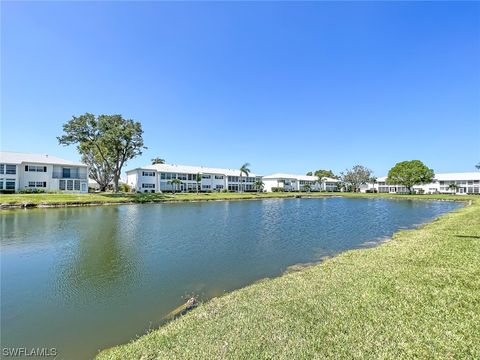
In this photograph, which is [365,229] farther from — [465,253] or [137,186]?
[137,186]

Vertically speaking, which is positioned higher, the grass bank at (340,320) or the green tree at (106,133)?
the green tree at (106,133)

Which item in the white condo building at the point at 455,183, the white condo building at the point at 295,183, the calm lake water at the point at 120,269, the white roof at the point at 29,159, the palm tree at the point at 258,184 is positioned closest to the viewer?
the calm lake water at the point at 120,269

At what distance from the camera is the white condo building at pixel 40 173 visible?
144 feet

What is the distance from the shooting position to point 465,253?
968 cm

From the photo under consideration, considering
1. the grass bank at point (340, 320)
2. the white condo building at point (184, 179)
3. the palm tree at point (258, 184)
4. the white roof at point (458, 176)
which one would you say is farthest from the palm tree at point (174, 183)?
the white roof at point (458, 176)

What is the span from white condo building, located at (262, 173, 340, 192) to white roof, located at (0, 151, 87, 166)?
65279mm

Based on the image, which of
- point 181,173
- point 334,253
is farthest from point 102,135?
point 334,253

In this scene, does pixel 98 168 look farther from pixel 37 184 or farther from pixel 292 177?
pixel 292 177

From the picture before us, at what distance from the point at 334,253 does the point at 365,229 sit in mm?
9565

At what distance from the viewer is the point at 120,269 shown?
11383 mm

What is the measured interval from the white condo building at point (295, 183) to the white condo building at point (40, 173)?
6371 cm

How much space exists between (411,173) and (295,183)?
39270mm

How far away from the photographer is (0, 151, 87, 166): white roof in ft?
148

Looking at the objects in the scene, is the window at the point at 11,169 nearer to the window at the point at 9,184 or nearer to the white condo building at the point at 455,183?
the window at the point at 9,184
